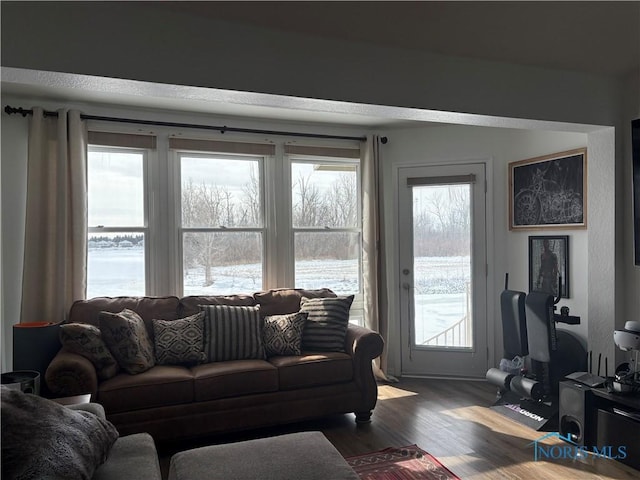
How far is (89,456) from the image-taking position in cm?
149

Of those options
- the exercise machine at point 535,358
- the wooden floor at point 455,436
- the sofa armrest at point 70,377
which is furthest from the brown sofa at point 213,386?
the exercise machine at point 535,358

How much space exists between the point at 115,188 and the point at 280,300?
66.0 inches

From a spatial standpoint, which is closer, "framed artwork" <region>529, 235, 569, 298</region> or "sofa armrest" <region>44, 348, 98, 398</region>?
"sofa armrest" <region>44, 348, 98, 398</region>

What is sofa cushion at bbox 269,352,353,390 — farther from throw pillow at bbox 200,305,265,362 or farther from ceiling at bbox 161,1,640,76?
ceiling at bbox 161,1,640,76

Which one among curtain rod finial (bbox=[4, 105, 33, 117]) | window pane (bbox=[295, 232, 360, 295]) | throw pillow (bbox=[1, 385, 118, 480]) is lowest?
throw pillow (bbox=[1, 385, 118, 480])

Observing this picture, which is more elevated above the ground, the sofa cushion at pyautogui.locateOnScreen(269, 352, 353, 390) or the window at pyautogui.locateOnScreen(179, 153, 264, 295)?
the window at pyautogui.locateOnScreen(179, 153, 264, 295)

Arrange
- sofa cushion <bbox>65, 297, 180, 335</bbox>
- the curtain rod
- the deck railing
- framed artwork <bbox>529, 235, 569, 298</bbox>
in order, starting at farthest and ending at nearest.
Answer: the deck railing → framed artwork <bbox>529, 235, 569, 298</bbox> → the curtain rod → sofa cushion <bbox>65, 297, 180, 335</bbox>

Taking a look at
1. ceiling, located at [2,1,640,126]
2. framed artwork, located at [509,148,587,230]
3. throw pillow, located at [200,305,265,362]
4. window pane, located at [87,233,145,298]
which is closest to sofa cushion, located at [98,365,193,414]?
throw pillow, located at [200,305,265,362]

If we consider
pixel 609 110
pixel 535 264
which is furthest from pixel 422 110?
→ pixel 535 264

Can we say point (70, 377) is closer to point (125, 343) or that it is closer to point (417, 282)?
point (125, 343)

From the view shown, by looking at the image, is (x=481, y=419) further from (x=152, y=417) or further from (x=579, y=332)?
(x=152, y=417)

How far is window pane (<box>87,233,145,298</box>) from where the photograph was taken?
3.79m

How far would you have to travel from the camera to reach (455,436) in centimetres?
311

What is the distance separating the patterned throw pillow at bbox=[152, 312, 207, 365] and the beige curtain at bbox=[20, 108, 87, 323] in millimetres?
743
